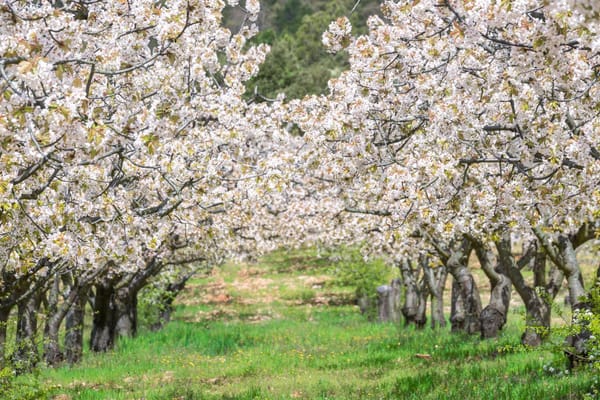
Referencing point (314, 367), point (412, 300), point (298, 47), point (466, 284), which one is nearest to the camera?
point (314, 367)

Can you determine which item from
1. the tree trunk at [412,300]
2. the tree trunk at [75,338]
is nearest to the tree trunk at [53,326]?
the tree trunk at [75,338]

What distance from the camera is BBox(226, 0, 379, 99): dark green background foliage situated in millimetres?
66125

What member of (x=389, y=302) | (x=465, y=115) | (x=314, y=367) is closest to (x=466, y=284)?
(x=314, y=367)

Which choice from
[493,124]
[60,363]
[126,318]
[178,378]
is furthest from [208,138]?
[126,318]

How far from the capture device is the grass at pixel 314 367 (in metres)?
9.76

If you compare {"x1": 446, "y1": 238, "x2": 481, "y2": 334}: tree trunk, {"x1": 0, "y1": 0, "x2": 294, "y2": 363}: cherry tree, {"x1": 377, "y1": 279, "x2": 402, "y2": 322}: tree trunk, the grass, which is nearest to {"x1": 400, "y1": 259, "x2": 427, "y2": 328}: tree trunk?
the grass

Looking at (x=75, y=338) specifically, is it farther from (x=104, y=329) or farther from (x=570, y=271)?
(x=570, y=271)

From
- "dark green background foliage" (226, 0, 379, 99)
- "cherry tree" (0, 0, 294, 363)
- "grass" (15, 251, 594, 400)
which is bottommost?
"grass" (15, 251, 594, 400)

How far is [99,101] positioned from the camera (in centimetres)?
759

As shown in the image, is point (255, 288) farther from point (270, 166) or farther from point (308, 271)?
point (270, 166)

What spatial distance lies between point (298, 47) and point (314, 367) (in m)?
81.4

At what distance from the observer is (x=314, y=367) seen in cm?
1420

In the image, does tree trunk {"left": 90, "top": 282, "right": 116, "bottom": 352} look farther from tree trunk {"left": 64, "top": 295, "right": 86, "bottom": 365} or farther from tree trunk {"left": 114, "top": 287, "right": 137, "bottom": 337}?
tree trunk {"left": 64, "top": 295, "right": 86, "bottom": 365}

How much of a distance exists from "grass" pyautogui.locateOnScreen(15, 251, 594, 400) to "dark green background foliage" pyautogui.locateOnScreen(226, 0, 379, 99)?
28.7 feet
